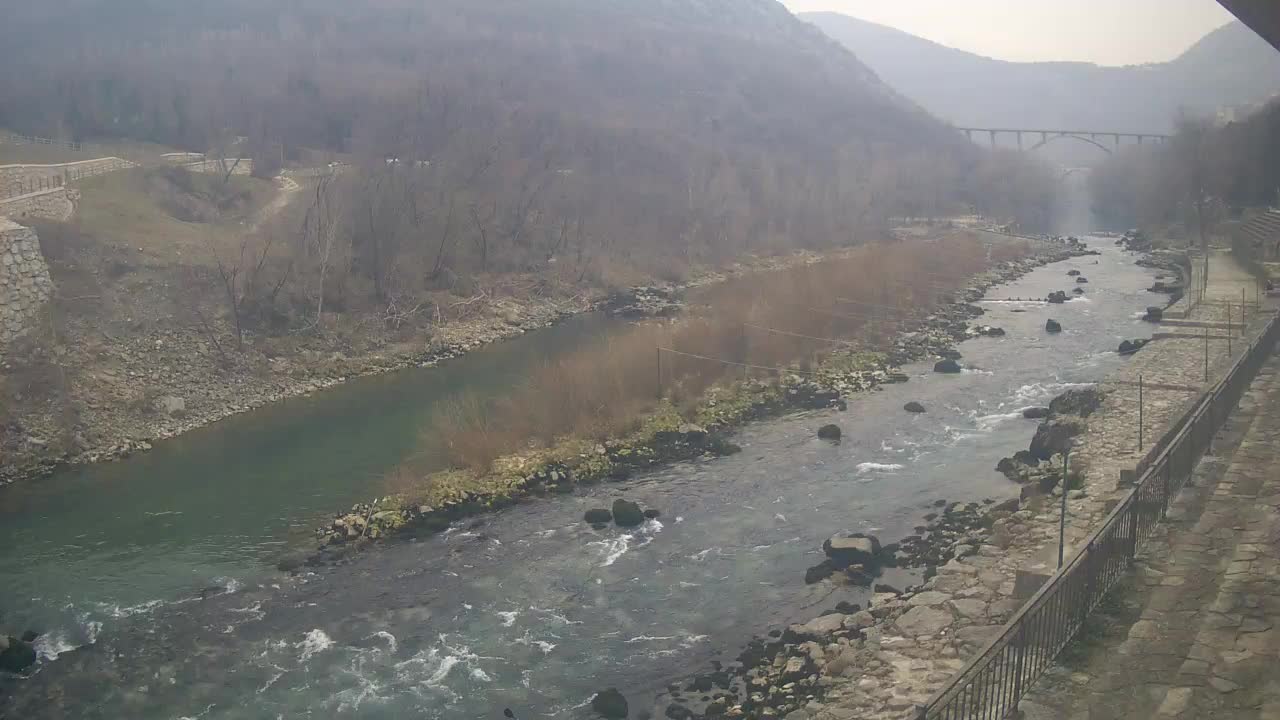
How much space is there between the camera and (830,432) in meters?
16.4

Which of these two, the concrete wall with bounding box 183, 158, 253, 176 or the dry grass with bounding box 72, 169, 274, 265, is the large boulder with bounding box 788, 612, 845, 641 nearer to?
the dry grass with bounding box 72, 169, 274, 265

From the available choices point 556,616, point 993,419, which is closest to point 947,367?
point 993,419

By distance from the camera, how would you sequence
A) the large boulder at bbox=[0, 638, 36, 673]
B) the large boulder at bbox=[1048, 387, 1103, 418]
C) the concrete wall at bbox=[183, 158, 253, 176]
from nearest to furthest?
the large boulder at bbox=[0, 638, 36, 673] → the large boulder at bbox=[1048, 387, 1103, 418] → the concrete wall at bbox=[183, 158, 253, 176]

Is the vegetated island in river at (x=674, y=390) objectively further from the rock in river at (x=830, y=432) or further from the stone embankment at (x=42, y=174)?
the stone embankment at (x=42, y=174)

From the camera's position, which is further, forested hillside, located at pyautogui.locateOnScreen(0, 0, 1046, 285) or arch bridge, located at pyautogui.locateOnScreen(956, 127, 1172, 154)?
arch bridge, located at pyautogui.locateOnScreen(956, 127, 1172, 154)

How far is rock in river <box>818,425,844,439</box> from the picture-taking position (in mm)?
16328

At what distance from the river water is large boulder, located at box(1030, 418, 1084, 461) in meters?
0.65

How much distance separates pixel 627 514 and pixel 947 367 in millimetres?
10865

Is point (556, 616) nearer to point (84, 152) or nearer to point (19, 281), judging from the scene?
point (19, 281)

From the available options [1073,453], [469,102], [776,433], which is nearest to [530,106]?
[469,102]

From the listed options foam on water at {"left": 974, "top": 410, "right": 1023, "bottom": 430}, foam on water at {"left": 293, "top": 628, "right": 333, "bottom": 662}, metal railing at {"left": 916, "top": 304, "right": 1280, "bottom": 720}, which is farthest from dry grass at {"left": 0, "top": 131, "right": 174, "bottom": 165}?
metal railing at {"left": 916, "top": 304, "right": 1280, "bottom": 720}

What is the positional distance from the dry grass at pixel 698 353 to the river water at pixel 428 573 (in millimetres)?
1690

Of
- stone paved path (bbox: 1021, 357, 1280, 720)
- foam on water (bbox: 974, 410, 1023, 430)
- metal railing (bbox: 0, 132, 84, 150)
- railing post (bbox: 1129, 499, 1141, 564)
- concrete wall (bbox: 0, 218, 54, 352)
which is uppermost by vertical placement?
metal railing (bbox: 0, 132, 84, 150)

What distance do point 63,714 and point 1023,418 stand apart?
14.6m
